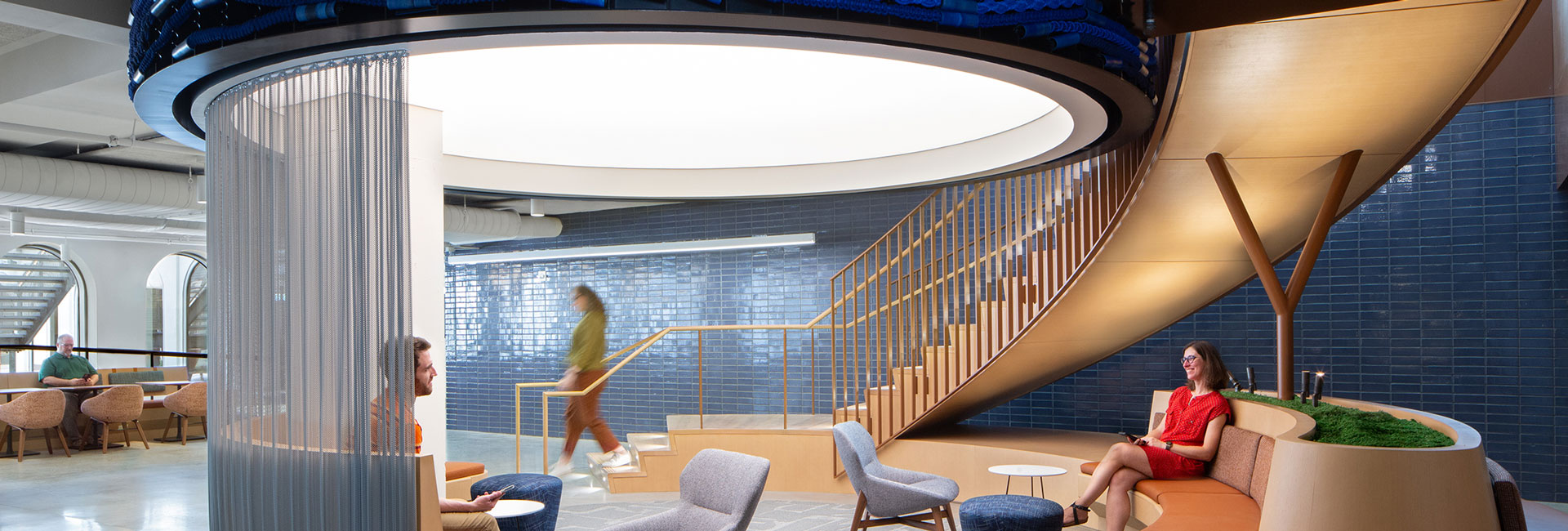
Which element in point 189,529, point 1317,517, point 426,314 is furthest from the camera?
point 189,529

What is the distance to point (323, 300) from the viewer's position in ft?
12.2

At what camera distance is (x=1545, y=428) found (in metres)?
7.36

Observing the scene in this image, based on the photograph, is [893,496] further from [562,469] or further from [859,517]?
[562,469]

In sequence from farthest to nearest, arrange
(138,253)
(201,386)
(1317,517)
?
(138,253)
(201,386)
(1317,517)

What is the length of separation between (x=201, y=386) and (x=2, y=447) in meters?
1.96

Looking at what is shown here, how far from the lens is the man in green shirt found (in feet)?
37.0

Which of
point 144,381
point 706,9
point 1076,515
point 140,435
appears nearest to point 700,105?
point 706,9

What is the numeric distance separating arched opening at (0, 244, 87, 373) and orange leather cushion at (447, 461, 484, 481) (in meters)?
12.8

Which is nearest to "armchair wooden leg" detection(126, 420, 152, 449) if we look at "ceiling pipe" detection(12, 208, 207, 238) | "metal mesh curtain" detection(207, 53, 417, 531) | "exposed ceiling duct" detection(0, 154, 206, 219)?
"ceiling pipe" detection(12, 208, 207, 238)

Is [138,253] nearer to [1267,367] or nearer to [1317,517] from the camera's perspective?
[1267,367]

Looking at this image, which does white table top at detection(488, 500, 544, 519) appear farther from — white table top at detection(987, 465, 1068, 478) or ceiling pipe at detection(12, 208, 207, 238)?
ceiling pipe at detection(12, 208, 207, 238)

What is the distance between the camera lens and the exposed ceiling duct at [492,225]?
11336 mm

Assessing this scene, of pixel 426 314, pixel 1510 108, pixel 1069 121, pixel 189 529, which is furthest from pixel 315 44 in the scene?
pixel 1510 108

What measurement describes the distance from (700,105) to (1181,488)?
338cm
